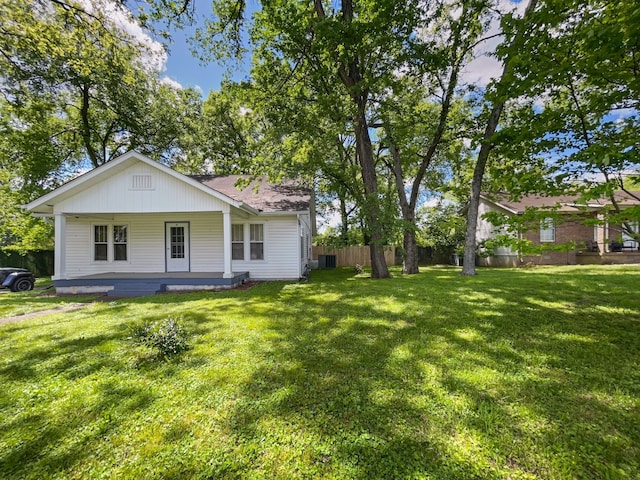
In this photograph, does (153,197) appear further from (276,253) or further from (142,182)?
(276,253)

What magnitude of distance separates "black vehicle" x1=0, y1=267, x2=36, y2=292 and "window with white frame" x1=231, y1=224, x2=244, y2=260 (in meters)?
8.16

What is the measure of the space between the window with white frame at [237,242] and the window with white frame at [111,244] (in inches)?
171

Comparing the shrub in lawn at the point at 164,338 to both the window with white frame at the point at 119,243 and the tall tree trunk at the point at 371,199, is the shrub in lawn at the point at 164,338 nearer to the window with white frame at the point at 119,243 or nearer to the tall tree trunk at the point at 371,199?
the tall tree trunk at the point at 371,199

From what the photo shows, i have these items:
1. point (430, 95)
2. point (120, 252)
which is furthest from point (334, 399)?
point (430, 95)

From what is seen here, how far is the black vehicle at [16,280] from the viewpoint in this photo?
11375 millimetres

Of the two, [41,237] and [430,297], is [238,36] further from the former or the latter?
[41,237]

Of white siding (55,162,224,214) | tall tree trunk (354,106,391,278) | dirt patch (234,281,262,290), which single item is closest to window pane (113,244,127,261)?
white siding (55,162,224,214)

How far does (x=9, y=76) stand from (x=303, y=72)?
1350cm

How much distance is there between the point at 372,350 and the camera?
3.94 m

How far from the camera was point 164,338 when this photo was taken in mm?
3973

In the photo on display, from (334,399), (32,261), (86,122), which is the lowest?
(334,399)

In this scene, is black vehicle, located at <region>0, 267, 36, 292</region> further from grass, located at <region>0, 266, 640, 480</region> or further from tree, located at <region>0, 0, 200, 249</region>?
grass, located at <region>0, 266, 640, 480</region>

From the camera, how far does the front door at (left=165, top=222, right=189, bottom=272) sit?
463 inches

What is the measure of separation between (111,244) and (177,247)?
277cm
